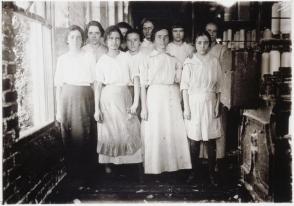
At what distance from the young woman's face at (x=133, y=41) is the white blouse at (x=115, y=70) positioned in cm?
8

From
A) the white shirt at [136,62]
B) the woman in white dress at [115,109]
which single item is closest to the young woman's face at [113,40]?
the woman in white dress at [115,109]

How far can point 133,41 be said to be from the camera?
2.91 metres

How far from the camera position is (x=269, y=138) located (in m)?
2.57

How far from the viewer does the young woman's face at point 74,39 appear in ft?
9.29

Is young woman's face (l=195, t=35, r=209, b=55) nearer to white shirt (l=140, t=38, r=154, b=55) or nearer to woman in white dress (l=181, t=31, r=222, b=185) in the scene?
woman in white dress (l=181, t=31, r=222, b=185)

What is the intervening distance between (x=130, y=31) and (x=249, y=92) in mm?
1114

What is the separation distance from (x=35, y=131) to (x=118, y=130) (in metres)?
0.68

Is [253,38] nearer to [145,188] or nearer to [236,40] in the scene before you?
[236,40]

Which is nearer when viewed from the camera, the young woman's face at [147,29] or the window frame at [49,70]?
the window frame at [49,70]

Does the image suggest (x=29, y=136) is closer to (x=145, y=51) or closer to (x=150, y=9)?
(x=145, y=51)

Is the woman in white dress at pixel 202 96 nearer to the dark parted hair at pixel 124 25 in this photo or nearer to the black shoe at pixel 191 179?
the black shoe at pixel 191 179

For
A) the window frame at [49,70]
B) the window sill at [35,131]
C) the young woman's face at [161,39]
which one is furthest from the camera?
the young woman's face at [161,39]

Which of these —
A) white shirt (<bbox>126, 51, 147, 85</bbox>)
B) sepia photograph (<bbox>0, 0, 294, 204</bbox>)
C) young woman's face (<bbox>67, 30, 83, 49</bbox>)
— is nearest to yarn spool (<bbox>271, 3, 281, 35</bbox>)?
sepia photograph (<bbox>0, 0, 294, 204</bbox>)

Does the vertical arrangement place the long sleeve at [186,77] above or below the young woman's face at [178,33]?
below
